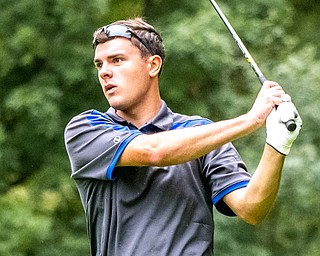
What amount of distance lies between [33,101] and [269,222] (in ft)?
8.51

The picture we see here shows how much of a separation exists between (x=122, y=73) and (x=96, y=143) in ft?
1.03

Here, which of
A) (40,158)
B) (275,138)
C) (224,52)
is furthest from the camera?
(40,158)

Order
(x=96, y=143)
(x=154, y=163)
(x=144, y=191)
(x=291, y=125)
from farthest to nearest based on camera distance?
(x=96, y=143)
(x=144, y=191)
(x=154, y=163)
(x=291, y=125)

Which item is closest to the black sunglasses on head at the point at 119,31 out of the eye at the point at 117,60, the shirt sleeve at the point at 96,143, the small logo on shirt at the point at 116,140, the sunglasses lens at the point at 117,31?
the sunglasses lens at the point at 117,31

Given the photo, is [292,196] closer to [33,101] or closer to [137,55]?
[33,101]

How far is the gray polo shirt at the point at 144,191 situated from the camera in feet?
16.1

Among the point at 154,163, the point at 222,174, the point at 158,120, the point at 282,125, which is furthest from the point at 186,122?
the point at 282,125

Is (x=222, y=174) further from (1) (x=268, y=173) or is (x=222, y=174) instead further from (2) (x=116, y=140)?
(2) (x=116, y=140)

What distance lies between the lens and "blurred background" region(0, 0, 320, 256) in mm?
10258

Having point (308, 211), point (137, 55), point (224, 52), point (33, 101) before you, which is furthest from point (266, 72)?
point (137, 55)

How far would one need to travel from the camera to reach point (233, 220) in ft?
34.1

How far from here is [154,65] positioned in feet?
17.4

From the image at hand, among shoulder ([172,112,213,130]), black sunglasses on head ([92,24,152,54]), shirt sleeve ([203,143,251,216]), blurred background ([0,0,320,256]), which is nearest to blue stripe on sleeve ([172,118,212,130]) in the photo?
shoulder ([172,112,213,130])

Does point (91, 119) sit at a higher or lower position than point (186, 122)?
higher
